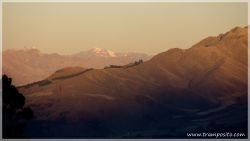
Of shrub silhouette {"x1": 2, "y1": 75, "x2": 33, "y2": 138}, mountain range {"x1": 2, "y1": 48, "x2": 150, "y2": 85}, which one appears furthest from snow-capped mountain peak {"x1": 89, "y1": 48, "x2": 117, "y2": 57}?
shrub silhouette {"x1": 2, "y1": 75, "x2": 33, "y2": 138}

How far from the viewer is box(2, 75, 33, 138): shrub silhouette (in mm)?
25359

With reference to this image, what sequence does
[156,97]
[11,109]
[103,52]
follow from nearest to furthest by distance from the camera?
[11,109], [156,97], [103,52]

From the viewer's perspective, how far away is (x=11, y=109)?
25375 millimetres

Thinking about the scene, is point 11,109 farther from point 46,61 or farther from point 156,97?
point 156,97

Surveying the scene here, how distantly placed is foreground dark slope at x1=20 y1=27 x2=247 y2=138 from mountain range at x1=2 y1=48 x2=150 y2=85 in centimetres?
31

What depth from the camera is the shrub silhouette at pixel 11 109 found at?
25.4m

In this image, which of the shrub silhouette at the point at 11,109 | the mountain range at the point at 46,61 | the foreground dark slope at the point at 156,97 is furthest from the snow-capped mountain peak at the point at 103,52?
the shrub silhouette at the point at 11,109

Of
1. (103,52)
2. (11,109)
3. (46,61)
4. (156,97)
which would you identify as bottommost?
(156,97)

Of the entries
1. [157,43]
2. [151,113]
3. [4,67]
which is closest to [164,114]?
[151,113]

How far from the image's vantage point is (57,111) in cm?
2723

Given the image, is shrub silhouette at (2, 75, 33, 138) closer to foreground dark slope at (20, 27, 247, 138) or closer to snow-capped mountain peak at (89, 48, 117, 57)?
foreground dark slope at (20, 27, 247, 138)

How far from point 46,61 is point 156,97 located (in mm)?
3736

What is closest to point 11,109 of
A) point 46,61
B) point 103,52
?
point 46,61

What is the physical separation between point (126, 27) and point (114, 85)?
1914mm
